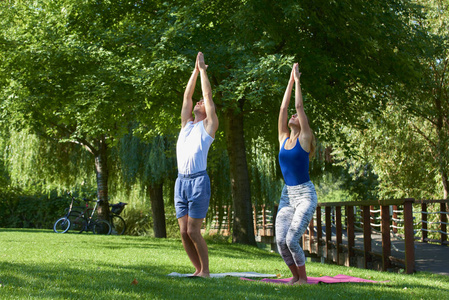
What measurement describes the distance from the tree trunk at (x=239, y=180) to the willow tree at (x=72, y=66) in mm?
2763

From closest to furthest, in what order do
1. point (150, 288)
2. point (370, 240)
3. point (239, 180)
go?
point (150, 288)
point (370, 240)
point (239, 180)

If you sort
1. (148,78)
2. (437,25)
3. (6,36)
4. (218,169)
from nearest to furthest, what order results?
(148,78) < (6,36) < (437,25) < (218,169)

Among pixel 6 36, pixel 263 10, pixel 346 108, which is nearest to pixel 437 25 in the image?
pixel 346 108

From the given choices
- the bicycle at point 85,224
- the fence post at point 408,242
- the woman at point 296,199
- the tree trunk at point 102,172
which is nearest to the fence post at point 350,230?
the fence post at point 408,242

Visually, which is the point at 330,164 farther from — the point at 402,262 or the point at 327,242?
the point at 402,262

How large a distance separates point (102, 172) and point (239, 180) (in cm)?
720

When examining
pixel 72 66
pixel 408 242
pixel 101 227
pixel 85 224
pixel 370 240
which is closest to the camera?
pixel 408 242

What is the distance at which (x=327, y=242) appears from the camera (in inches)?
546

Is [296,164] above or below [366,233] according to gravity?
above

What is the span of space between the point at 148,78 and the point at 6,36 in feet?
17.5

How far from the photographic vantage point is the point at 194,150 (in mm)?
5547

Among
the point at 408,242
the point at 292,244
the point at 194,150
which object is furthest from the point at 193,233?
the point at 408,242

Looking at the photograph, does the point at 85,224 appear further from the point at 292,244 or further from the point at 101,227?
the point at 292,244

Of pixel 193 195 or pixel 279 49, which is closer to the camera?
pixel 193 195
